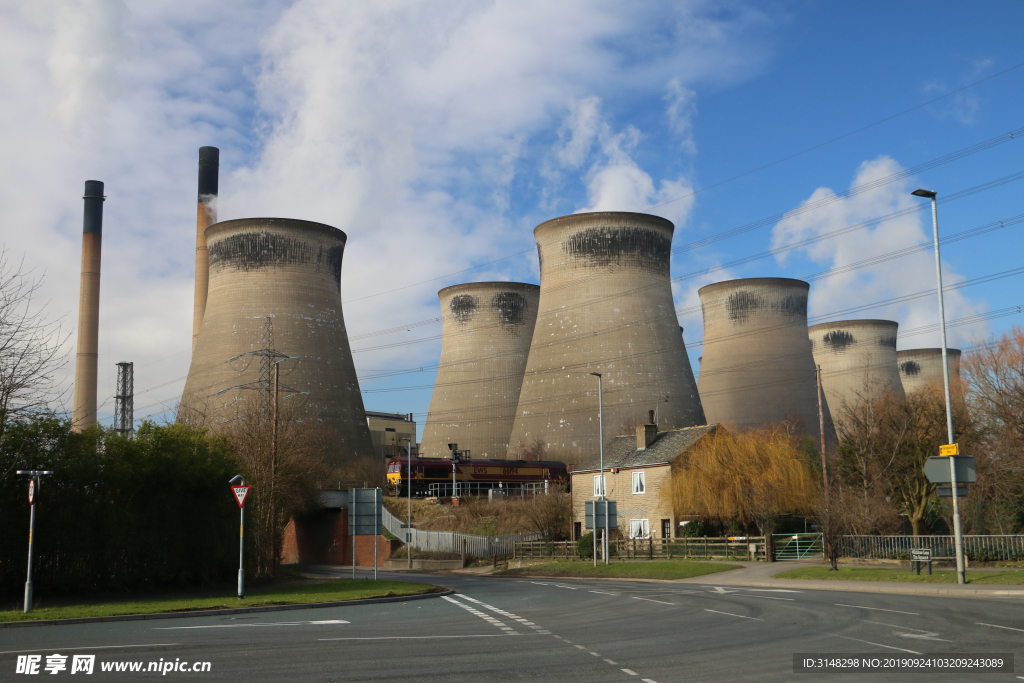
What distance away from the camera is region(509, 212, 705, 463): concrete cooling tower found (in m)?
53.9

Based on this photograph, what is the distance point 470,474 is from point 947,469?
35389mm

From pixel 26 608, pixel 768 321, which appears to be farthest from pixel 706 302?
pixel 26 608

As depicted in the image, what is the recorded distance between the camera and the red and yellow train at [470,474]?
5147 cm

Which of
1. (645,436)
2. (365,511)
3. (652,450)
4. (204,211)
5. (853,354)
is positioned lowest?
(365,511)

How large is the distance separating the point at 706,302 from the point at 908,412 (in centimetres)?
3598

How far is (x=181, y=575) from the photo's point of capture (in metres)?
21.1

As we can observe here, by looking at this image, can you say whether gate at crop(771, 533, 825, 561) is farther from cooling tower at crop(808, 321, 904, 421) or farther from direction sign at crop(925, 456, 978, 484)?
cooling tower at crop(808, 321, 904, 421)

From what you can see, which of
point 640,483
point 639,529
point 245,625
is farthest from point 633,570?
point 245,625

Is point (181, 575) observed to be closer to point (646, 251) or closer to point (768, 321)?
point (646, 251)

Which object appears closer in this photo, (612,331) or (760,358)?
(612,331)

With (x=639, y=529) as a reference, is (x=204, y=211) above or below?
above

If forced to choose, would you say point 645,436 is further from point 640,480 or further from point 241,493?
point 241,493

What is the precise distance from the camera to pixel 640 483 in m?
39.1

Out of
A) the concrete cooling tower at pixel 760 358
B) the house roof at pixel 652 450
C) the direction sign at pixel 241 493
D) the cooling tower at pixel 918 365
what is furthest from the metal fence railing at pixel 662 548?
the cooling tower at pixel 918 365
